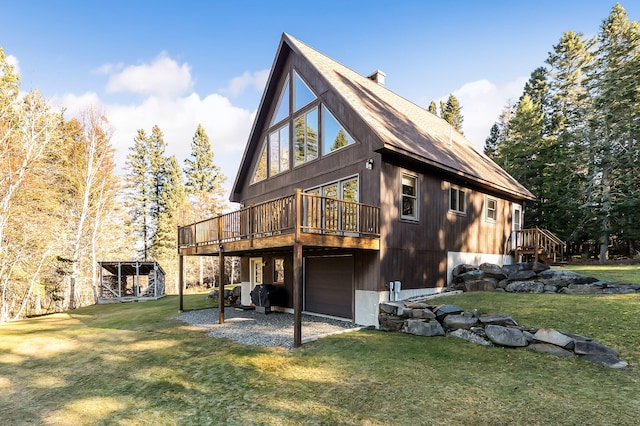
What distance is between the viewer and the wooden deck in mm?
7984

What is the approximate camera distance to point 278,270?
1341cm

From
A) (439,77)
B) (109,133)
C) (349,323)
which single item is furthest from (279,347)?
(109,133)

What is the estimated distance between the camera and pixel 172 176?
36.0m

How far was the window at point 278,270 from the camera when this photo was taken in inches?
519

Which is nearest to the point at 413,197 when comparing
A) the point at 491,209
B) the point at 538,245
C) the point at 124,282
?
the point at 491,209

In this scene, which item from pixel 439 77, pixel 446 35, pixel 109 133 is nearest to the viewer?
pixel 446 35

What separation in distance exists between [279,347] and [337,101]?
7.73 meters

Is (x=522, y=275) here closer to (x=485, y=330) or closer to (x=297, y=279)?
(x=485, y=330)

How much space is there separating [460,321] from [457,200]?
5894 millimetres

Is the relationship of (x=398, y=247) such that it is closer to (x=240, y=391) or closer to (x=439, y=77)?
(x=240, y=391)

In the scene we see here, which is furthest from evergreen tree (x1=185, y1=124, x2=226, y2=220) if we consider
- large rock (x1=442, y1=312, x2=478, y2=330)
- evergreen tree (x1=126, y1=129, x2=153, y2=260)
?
large rock (x1=442, y1=312, x2=478, y2=330)

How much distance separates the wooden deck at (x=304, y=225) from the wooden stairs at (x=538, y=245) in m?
8.83

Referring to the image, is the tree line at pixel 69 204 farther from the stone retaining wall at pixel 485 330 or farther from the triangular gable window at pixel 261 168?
the stone retaining wall at pixel 485 330

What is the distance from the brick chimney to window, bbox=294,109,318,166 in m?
5.78
